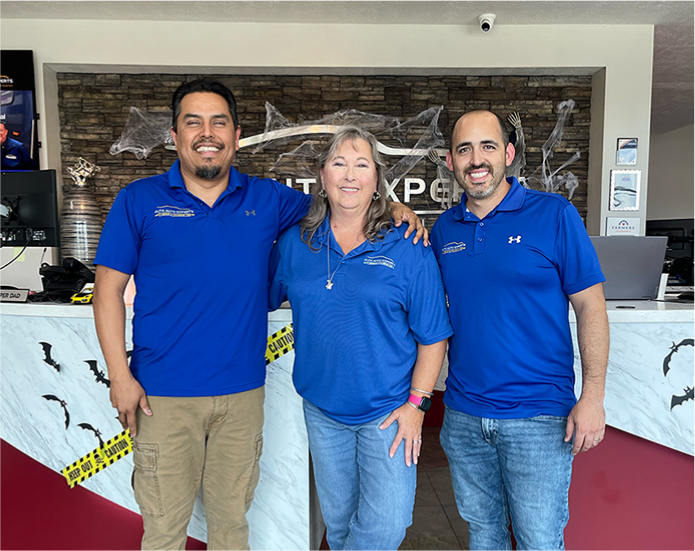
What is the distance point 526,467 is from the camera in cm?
130

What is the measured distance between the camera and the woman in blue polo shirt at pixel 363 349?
1283 mm

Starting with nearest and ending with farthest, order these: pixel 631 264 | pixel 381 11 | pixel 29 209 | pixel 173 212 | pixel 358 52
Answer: pixel 173 212, pixel 631 264, pixel 29 209, pixel 381 11, pixel 358 52

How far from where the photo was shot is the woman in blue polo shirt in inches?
50.5

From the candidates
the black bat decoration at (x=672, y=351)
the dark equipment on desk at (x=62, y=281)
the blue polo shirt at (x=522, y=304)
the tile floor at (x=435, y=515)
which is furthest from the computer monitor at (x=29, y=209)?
the black bat decoration at (x=672, y=351)

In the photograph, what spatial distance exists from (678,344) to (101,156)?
4412 mm

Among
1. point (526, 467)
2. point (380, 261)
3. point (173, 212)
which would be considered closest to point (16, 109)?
point (173, 212)

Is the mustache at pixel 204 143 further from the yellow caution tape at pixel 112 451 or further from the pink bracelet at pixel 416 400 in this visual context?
the pink bracelet at pixel 416 400

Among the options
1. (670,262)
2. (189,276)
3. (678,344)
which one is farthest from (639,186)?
(189,276)

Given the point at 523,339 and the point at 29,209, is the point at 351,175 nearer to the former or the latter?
the point at 523,339

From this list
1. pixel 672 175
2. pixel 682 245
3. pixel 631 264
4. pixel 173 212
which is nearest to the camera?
pixel 173 212

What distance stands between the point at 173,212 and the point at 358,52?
3.22 meters

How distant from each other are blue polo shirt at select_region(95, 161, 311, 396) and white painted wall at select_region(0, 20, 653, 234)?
309 cm

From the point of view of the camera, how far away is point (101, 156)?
426cm

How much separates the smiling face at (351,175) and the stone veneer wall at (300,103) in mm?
3009
